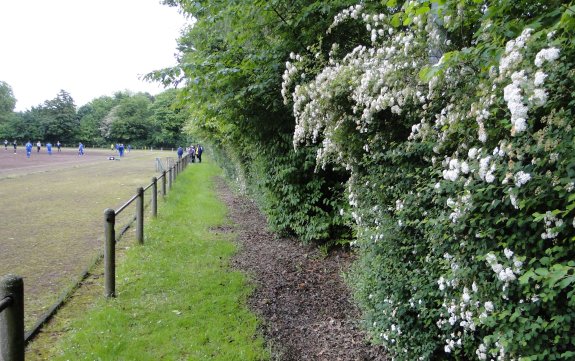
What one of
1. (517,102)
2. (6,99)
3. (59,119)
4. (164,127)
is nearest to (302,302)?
(517,102)

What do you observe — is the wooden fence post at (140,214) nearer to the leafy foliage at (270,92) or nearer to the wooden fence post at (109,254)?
the leafy foliage at (270,92)

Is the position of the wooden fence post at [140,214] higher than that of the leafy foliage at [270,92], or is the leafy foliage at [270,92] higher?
the leafy foliage at [270,92]

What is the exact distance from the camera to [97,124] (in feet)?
290

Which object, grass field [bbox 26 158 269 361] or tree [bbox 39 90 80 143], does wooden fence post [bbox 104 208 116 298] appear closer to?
grass field [bbox 26 158 269 361]

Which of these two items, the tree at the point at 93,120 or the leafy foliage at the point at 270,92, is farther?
the tree at the point at 93,120

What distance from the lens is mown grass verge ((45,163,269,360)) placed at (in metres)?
3.94

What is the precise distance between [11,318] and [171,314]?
235 centimetres

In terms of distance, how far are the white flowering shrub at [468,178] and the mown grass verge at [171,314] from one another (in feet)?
4.99

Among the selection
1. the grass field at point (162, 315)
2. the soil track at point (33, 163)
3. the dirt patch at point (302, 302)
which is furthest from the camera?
the soil track at point (33, 163)

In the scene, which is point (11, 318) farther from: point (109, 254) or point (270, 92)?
point (270, 92)

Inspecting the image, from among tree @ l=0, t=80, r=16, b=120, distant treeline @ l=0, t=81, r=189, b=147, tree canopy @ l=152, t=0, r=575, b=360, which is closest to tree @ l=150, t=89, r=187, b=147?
distant treeline @ l=0, t=81, r=189, b=147

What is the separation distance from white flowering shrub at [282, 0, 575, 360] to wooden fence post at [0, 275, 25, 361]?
8.75ft

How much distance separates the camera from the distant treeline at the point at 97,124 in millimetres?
76500

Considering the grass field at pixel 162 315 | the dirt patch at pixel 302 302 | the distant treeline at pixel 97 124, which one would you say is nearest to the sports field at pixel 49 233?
the grass field at pixel 162 315
